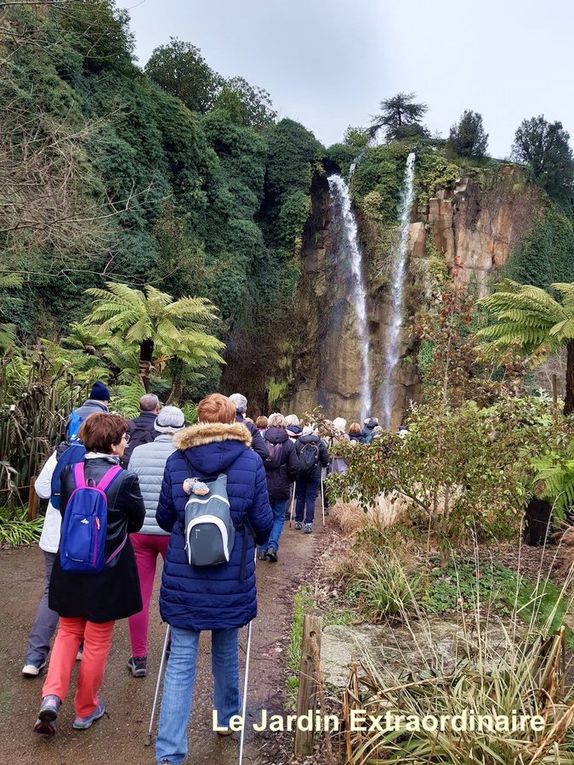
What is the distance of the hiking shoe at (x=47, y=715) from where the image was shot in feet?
9.67

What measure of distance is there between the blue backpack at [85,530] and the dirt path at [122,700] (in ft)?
3.09

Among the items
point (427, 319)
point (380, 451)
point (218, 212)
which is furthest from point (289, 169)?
point (380, 451)

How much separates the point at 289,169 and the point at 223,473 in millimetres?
23886

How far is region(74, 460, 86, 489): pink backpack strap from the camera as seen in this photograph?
3.00 meters

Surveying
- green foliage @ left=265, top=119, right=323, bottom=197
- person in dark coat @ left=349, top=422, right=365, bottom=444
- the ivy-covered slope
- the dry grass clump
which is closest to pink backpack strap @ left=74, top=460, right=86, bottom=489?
the dry grass clump

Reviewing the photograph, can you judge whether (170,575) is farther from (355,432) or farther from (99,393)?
(355,432)

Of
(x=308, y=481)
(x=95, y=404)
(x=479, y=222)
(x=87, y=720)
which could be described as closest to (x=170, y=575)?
(x=87, y=720)

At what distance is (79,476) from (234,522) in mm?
904

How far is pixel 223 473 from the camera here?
2811 mm

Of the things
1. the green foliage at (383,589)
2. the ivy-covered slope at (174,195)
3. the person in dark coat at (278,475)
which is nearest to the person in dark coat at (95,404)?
the green foliage at (383,589)

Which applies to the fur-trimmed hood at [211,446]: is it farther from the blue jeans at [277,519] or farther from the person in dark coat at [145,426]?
the blue jeans at [277,519]

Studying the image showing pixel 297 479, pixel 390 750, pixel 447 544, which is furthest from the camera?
pixel 297 479

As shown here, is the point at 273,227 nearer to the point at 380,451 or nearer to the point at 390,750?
the point at 380,451

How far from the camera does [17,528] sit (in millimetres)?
6473
